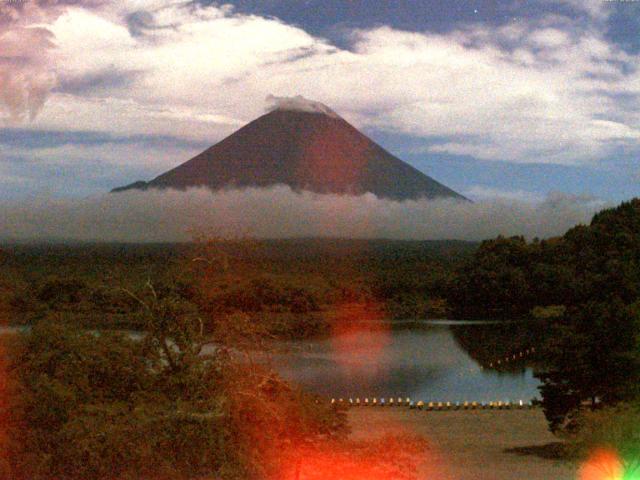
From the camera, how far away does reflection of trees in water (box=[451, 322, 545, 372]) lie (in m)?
28.0

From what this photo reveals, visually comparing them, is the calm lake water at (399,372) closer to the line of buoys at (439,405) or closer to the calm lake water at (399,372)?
the calm lake water at (399,372)

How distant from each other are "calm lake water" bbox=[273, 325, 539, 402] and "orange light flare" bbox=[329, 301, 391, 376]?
0.11 ft

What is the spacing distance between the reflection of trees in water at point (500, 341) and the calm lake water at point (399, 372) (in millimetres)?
594

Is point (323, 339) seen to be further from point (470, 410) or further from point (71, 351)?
point (71, 351)

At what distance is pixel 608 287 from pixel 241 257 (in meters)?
9.14

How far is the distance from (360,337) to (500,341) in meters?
5.60

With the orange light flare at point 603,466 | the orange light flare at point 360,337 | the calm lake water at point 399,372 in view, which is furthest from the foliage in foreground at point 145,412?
the orange light flare at point 360,337

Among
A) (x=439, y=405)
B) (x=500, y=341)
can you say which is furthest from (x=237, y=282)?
(x=500, y=341)

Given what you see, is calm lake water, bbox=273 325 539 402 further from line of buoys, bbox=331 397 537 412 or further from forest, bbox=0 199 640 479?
forest, bbox=0 199 640 479

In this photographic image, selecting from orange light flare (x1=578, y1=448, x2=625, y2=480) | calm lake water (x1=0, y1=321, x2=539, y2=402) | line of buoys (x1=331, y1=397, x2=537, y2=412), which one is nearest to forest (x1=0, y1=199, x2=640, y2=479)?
orange light flare (x1=578, y1=448, x2=625, y2=480)

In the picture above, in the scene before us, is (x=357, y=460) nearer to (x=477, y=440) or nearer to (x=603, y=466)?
(x=603, y=466)

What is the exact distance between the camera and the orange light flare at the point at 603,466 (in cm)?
900

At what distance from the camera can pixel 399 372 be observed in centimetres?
2427

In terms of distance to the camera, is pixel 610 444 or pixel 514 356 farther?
pixel 514 356
